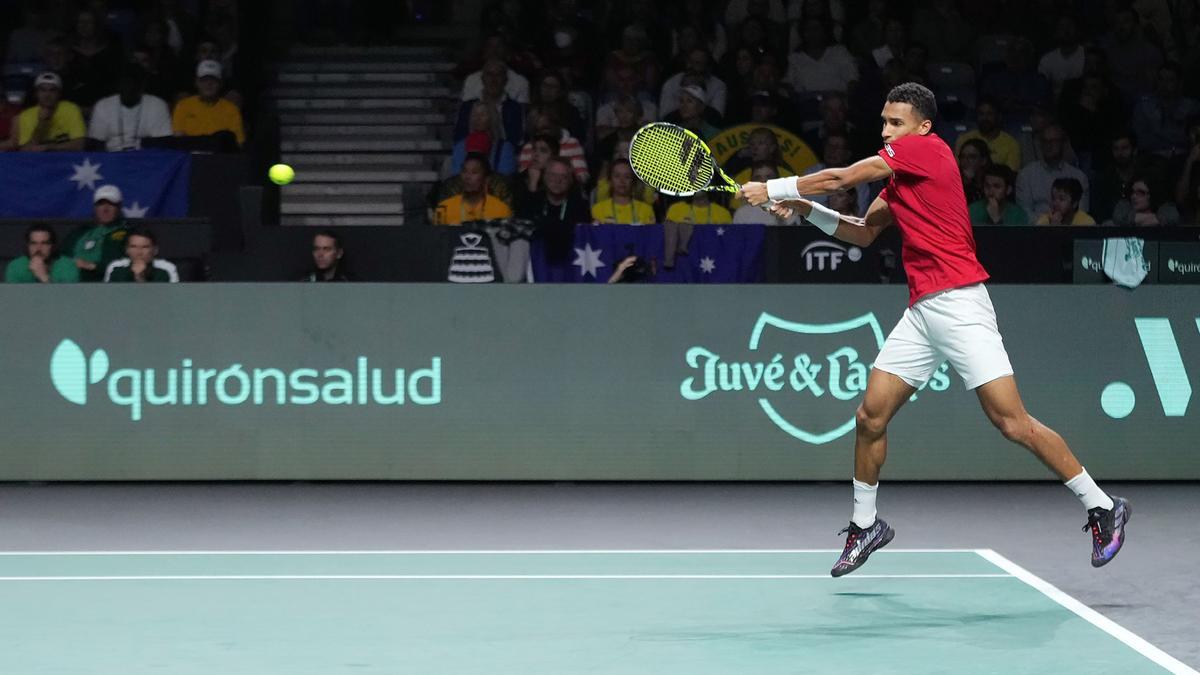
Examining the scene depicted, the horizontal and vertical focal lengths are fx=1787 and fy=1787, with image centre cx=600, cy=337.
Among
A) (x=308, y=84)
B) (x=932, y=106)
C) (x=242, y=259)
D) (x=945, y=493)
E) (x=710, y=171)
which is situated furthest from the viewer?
(x=308, y=84)

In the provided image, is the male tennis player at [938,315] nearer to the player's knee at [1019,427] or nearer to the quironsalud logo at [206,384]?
the player's knee at [1019,427]

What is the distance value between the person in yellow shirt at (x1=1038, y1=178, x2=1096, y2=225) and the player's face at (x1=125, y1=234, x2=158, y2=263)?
5508 millimetres

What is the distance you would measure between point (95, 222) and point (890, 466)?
516 centimetres

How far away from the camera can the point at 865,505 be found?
674cm

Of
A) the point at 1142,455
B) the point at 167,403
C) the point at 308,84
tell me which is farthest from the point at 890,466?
the point at 308,84

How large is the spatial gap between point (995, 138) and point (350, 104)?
17.2 ft

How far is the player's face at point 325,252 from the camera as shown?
34.3 ft

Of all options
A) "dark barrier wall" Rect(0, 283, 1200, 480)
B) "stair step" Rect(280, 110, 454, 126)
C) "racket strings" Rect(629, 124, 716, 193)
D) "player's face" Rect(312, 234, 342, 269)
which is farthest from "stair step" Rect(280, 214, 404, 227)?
"racket strings" Rect(629, 124, 716, 193)

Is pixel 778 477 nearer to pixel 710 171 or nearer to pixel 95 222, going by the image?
pixel 710 171

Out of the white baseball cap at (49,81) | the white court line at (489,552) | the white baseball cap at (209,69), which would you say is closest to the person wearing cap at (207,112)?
the white baseball cap at (209,69)

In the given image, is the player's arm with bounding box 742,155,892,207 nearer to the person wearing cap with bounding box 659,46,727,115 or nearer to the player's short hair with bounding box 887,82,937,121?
the player's short hair with bounding box 887,82,937,121

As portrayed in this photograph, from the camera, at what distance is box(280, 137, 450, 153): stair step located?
47.1 feet

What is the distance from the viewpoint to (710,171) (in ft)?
23.0

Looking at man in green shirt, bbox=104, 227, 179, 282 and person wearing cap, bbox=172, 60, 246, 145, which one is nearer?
man in green shirt, bbox=104, 227, 179, 282
